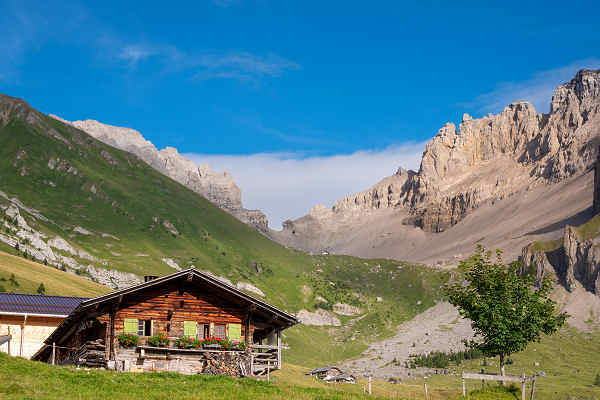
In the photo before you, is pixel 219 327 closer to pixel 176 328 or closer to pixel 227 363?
pixel 227 363

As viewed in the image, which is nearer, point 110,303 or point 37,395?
point 37,395

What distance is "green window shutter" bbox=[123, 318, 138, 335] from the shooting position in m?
38.1

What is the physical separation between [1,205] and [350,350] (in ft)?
350

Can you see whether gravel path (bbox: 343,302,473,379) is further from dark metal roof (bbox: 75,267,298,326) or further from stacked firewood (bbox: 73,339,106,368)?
stacked firewood (bbox: 73,339,106,368)

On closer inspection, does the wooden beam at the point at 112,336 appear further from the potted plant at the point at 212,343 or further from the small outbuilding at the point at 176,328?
the potted plant at the point at 212,343

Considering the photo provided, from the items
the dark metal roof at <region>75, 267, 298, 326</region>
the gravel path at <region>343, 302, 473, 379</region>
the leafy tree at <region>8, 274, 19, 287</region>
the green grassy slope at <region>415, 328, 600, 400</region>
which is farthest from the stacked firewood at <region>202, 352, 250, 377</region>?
→ the gravel path at <region>343, 302, 473, 379</region>

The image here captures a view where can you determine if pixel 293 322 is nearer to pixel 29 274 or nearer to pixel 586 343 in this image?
pixel 29 274

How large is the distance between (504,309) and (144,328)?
82.2 ft

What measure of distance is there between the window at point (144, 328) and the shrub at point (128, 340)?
0.81 m

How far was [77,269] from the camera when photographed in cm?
15962

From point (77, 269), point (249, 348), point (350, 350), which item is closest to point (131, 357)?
point (249, 348)

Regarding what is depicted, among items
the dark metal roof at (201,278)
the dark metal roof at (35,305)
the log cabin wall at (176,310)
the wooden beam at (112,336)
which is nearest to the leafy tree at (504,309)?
the dark metal roof at (201,278)

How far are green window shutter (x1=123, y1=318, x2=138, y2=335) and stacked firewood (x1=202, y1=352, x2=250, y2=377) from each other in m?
4.64

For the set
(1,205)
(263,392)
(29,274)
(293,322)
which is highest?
(1,205)
